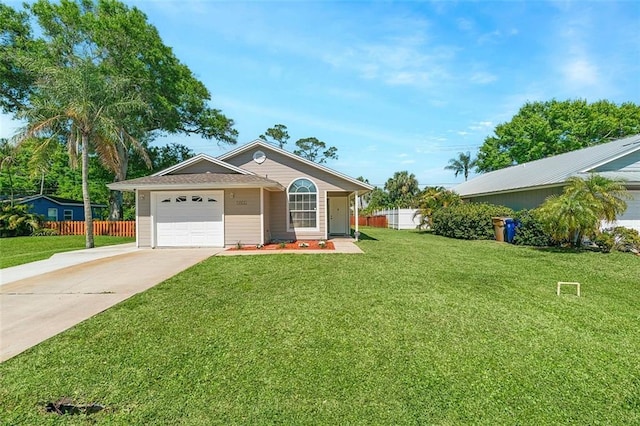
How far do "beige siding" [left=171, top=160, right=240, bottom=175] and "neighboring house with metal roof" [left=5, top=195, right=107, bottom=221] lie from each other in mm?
18533

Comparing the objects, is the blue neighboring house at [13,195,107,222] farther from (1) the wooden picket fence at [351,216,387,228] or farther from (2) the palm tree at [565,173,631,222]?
(2) the palm tree at [565,173,631,222]

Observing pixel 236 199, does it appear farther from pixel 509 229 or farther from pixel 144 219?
pixel 509 229

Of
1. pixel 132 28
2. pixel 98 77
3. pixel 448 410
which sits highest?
pixel 132 28

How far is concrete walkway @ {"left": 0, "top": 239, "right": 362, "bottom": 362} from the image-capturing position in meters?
4.79

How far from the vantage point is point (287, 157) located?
14859 millimetres

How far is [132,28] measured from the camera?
22.9 m

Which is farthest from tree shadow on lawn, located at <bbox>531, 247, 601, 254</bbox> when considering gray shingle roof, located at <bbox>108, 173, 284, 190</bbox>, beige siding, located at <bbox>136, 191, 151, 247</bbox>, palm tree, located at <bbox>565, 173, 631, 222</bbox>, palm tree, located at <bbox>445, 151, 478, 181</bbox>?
palm tree, located at <bbox>445, 151, 478, 181</bbox>

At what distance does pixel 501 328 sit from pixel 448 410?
89.4 inches

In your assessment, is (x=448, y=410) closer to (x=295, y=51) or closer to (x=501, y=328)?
(x=501, y=328)

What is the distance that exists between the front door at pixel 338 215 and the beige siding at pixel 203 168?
6649 mm

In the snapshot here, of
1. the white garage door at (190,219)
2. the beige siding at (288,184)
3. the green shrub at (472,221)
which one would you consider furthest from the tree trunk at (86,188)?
the green shrub at (472,221)

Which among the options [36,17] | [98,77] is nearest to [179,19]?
[98,77]

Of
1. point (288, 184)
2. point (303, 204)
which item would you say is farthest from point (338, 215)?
point (288, 184)

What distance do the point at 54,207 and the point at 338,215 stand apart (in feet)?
78.6
